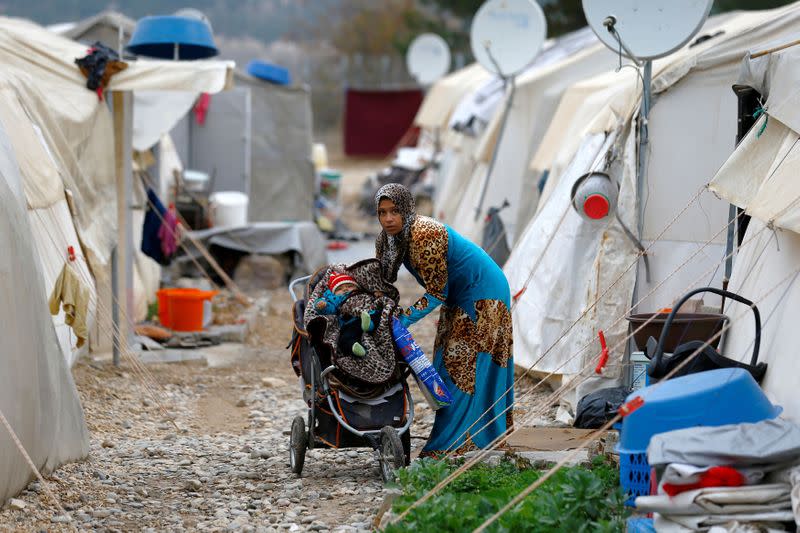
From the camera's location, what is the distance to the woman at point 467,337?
17.7 ft

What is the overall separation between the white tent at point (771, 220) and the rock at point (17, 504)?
311 cm

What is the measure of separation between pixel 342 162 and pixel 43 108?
88.4ft

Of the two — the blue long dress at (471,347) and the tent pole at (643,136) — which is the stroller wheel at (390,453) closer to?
the blue long dress at (471,347)

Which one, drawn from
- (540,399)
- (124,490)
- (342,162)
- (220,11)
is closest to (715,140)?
(540,399)

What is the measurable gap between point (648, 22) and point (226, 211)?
8.94 metres

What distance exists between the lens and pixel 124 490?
212 inches

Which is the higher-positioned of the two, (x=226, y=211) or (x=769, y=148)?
(x=769, y=148)

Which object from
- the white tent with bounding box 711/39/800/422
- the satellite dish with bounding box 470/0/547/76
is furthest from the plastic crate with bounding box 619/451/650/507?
the satellite dish with bounding box 470/0/547/76

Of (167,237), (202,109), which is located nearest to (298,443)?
(167,237)

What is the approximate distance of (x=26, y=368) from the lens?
16.3 feet

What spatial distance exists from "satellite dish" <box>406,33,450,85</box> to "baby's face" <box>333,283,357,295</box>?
65.0 feet

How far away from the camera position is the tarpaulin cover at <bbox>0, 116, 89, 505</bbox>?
470cm

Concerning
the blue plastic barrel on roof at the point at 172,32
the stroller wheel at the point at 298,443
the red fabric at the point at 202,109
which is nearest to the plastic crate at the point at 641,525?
the stroller wheel at the point at 298,443

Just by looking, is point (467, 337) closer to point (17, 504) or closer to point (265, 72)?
point (17, 504)
